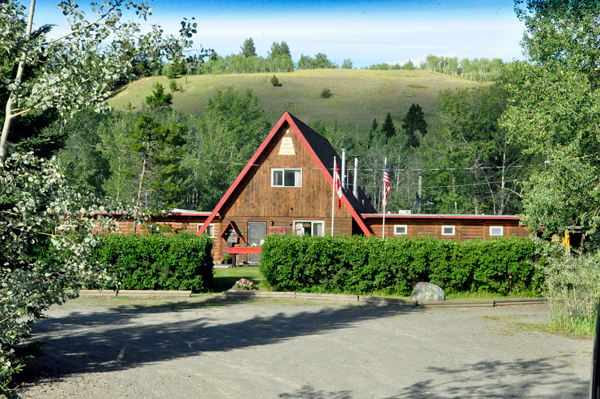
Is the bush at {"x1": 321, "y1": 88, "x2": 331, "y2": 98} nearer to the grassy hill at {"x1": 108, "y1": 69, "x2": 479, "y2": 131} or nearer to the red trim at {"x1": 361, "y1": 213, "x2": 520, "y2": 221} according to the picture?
the grassy hill at {"x1": 108, "y1": 69, "x2": 479, "y2": 131}

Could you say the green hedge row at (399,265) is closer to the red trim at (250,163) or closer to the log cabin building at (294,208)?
the log cabin building at (294,208)

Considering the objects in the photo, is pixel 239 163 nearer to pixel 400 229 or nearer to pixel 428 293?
pixel 400 229

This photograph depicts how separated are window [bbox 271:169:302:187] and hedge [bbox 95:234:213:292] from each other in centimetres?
1222

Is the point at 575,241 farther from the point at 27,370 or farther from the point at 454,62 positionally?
the point at 454,62

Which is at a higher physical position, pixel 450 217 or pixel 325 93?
pixel 325 93

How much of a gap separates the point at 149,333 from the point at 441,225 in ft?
78.6

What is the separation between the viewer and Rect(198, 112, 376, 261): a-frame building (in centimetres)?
3322

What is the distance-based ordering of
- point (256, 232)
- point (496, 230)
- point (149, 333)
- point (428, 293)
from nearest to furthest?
point (149, 333) < point (428, 293) < point (256, 232) < point (496, 230)

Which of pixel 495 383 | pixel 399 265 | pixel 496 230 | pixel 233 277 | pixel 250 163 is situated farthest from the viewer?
pixel 496 230

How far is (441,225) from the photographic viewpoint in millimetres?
34906

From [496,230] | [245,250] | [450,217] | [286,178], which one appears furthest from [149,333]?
[496,230]

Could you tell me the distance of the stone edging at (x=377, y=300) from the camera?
2014 centimetres

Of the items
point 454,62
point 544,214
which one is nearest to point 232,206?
point 544,214

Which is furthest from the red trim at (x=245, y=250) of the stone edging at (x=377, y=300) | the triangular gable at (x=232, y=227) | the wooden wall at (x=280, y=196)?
→ the stone edging at (x=377, y=300)
